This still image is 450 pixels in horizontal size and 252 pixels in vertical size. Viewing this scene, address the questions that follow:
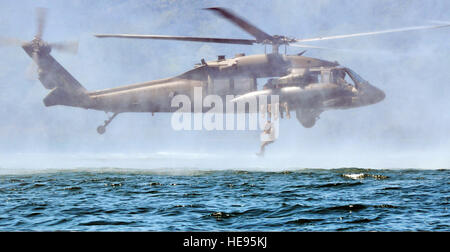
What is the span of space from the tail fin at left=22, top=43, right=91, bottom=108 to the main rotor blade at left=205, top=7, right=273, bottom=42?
16891 mm

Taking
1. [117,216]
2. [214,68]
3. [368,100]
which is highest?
[214,68]

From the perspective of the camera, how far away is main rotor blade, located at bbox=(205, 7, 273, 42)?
30.8 m

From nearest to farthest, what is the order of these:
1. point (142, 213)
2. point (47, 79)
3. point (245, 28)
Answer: point (142, 213) < point (245, 28) < point (47, 79)

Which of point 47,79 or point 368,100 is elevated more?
point 47,79

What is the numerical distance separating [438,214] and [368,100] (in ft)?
65.2

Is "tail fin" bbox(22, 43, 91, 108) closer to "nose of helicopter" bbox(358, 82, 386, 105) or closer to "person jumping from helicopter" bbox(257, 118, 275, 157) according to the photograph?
"person jumping from helicopter" bbox(257, 118, 275, 157)

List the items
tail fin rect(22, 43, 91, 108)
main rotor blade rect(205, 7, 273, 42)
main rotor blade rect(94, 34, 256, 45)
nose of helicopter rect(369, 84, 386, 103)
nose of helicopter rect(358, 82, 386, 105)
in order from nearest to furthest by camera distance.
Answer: main rotor blade rect(205, 7, 273, 42), main rotor blade rect(94, 34, 256, 45), nose of helicopter rect(358, 82, 386, 105), nose of helicopter rect(369, 84, 386, 103), tail fin rect(22, 43, 91, 108)

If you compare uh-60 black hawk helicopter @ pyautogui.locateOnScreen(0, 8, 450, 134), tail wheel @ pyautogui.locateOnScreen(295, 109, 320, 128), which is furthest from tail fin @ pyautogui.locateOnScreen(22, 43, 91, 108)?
tail wheel @ pyautogui.locateOnScreen(295, 109, 320, 128)

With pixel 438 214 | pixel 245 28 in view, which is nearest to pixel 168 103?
pixel 245 28

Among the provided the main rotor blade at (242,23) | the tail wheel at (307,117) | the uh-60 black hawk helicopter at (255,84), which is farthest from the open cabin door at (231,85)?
the tail wheel at (307,117)
